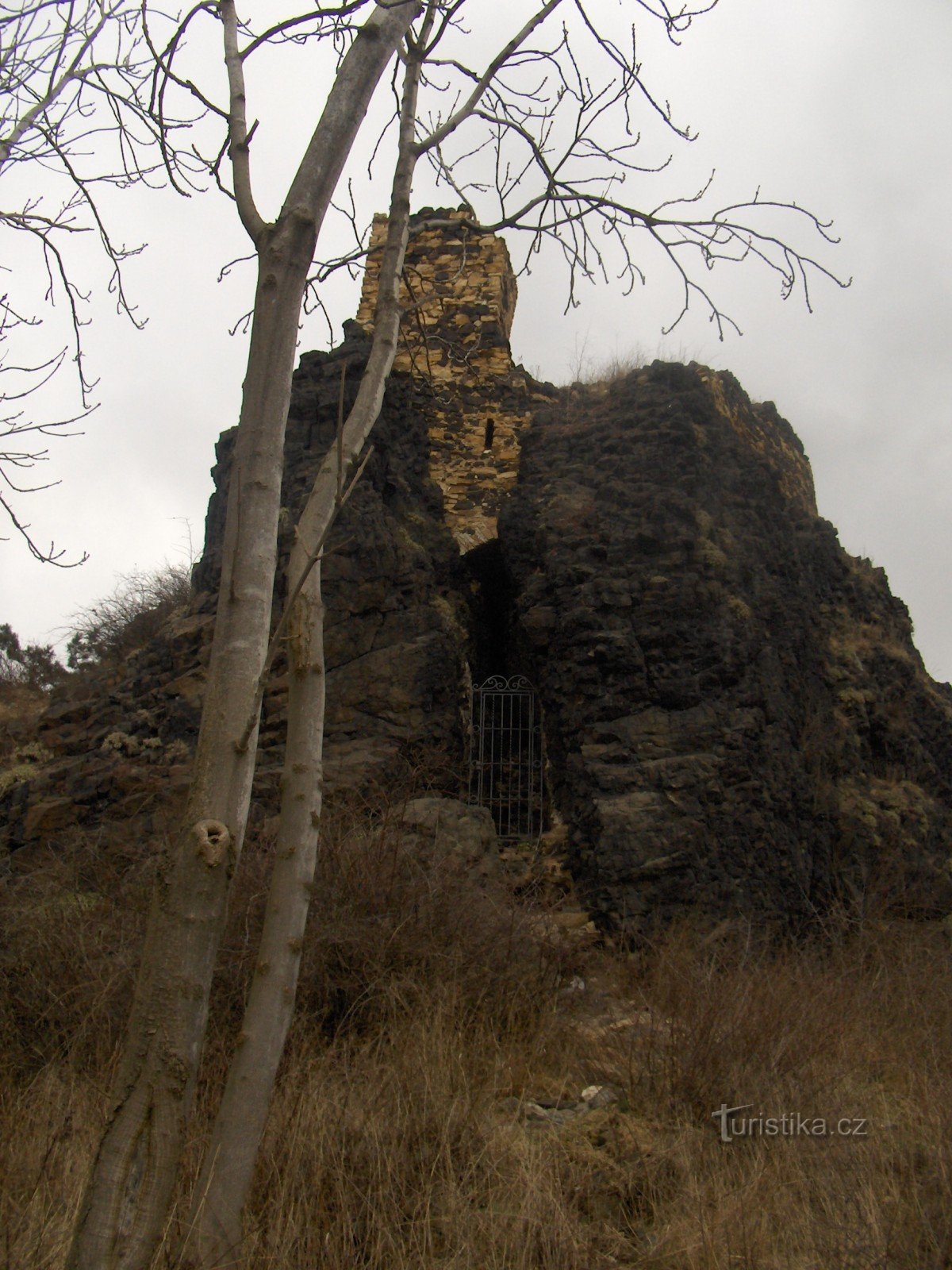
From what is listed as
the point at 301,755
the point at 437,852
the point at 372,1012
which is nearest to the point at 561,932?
the point at 437,852

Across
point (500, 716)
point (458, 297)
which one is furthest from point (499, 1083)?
point (458, 297)

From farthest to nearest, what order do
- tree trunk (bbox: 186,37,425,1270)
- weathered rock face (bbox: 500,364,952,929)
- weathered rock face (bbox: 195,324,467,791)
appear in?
weathered rock face (bbox: 195,324,467,791), weathered rock face (bbox: 500,364,952,929), tree trunk (bbox: 186,37,425,1270)

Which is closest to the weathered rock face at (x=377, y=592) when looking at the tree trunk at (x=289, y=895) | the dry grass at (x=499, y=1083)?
the dry grass at (x=499, y=1083)

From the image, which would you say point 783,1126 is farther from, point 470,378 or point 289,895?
point 470,378

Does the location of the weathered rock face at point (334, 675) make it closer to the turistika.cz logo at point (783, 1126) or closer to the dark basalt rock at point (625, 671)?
the dark basalt rock at point (625, 671)

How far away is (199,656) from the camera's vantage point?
Result: 998 cm

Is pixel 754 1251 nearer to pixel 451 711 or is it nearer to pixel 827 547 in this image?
pixel 451 711

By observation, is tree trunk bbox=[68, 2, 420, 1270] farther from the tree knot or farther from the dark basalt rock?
the dark basalt rock

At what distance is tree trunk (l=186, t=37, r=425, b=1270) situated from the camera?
2910 mm

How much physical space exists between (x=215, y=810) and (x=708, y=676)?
721cm

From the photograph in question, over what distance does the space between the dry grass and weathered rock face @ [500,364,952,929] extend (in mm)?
1130

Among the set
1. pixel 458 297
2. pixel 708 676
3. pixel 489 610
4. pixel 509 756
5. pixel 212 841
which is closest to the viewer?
pixel 212 841

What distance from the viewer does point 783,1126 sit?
15.1 feet

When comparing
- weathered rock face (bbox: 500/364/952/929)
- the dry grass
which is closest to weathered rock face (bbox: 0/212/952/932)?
weathered rock face (bbox: 500/364/952/929)
